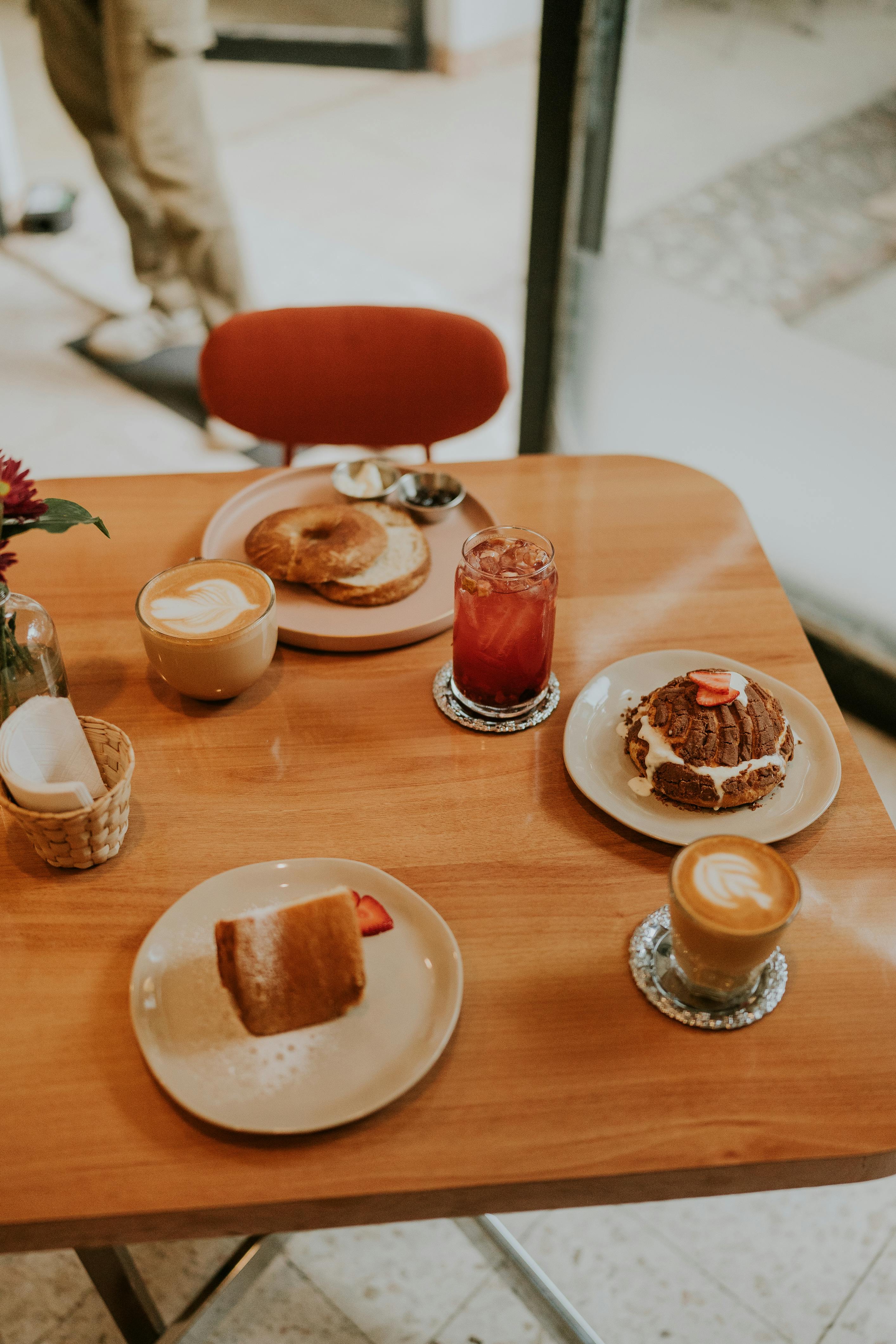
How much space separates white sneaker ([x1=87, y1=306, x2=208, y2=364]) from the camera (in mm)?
3379

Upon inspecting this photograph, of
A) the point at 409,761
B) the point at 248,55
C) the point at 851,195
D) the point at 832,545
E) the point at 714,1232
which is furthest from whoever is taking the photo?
the point at 248,55

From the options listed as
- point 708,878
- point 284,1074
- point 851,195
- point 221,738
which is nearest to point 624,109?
point 851,195

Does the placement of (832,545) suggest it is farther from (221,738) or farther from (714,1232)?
(221,738)

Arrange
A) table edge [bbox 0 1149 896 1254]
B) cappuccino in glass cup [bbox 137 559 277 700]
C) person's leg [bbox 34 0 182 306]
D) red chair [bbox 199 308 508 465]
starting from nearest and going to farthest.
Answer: table edge [bbox 0 1149 896 1254], cappuccino in glass cup [bbox 137 559 277 700], red chair [bbox 199 308 508 465], person's leg [bbox 34 0 182 306]

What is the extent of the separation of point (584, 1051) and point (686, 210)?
211 centimetres

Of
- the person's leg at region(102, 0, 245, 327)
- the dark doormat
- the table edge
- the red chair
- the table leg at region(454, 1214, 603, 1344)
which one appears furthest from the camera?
the dark doormat

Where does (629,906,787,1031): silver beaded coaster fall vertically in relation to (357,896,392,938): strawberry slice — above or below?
below

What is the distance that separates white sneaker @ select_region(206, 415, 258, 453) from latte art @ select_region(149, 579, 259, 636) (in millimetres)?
2008

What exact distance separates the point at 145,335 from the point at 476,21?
10.0ft

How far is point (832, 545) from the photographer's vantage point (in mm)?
2305

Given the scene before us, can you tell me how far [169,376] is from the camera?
3.31m

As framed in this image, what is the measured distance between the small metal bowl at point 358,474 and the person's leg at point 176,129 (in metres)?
2.00

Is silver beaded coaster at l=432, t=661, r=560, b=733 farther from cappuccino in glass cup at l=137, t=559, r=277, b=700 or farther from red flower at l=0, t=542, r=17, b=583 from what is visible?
red flower at l=0, t=542, r=17, b=583

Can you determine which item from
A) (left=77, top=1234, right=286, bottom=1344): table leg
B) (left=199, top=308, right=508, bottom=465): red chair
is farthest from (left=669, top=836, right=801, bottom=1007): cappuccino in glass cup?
(left=199, top=308, right=508, bottom=465): red chair
